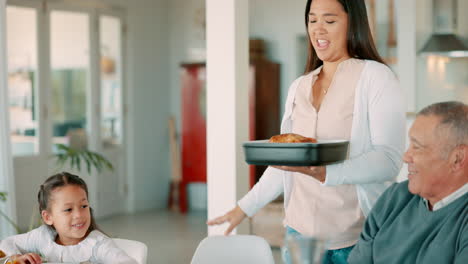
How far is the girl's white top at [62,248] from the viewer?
2311 millimetres

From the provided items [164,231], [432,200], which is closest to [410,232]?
[432,200]

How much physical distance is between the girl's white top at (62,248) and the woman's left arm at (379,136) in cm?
89

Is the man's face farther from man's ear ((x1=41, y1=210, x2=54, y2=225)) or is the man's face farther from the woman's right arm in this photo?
man's ear ((x1=41, y1=210, x2=54, y2=225))

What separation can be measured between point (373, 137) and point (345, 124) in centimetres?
10

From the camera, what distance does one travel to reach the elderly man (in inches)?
65.4

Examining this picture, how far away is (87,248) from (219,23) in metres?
1.30

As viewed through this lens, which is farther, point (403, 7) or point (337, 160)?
point (403, 7)

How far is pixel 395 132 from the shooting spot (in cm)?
187

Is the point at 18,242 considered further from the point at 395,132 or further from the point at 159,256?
the point at 159,256

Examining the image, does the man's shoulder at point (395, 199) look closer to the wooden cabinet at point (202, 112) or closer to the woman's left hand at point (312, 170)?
the woman's left hand at point (312, 170)

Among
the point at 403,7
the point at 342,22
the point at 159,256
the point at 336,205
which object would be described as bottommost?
the point at 159,256

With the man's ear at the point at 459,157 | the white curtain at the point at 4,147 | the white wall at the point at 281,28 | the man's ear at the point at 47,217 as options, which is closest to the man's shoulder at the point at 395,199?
the man's ear at the point at 459,157

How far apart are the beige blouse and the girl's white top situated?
709 mm

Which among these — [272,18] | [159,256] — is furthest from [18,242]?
[272,18]
